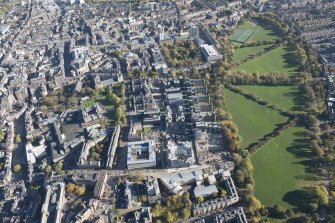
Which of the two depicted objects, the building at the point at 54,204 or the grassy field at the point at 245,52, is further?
the grassy field at the point at 245,52

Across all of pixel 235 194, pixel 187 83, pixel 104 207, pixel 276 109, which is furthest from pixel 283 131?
pixel 104 207

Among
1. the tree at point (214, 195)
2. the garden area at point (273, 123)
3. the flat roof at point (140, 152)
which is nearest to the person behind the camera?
the tree at point (214, 195)

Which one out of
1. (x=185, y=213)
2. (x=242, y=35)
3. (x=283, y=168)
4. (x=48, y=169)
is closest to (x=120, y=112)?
(x=48, y=169)

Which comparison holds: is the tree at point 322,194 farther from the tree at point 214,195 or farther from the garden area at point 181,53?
the garden area at point 181,53

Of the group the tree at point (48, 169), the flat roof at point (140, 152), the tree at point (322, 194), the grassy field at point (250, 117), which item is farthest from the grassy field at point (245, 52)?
the tree at point (48, 169)

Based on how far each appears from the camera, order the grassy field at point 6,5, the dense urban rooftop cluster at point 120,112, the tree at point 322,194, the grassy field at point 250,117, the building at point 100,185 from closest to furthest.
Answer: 1. the tree at point 322,194
2. the dense urban rooftop cluster at point 120,112
3. the building at point 100,185
4. the grassy field at point 250,117
5. the grassy field at point 6,5

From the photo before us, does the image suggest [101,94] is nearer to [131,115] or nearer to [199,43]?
[131,115]

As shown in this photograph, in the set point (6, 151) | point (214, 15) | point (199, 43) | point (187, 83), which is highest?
point (214, 15)
